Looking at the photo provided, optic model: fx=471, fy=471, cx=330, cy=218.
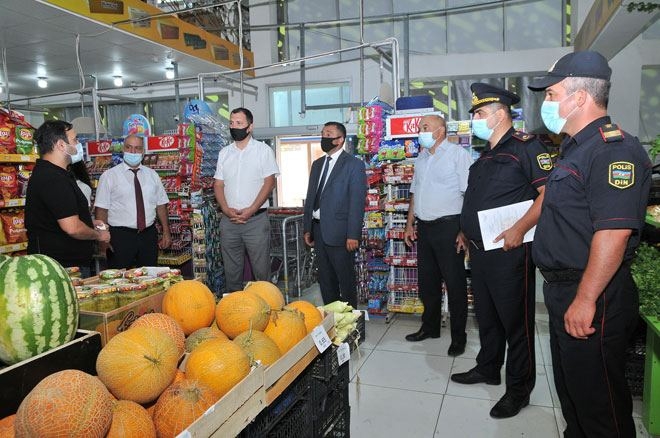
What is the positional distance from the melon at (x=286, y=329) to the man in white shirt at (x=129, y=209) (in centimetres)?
301

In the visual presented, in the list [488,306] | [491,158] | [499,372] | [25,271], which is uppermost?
[491,158]

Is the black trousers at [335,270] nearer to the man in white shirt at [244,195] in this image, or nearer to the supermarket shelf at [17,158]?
the man in white shirt at [244,195]

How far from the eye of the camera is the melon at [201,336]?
57.9 inches

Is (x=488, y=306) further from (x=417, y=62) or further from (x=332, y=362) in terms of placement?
(x=417, y=62)

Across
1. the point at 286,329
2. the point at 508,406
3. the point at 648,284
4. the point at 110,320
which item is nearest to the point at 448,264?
the point at 508,406

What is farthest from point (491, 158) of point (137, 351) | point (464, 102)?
point (464, 102)

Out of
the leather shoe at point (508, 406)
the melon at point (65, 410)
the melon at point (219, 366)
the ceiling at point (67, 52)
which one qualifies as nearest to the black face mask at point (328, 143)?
the leather shoe at point (508, 406)

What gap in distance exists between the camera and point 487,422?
265cm

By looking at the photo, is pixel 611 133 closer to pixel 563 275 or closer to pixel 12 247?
pixel 563 275

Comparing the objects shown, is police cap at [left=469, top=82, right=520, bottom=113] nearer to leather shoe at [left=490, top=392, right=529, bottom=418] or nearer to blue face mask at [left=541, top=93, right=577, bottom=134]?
blue face mask at [left=541, top=93, right=577, bottom=134]

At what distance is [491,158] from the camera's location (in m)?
2.72

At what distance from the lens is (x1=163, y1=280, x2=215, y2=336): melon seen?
1.58 metres

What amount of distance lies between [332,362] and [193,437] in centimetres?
79

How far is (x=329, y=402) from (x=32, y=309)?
40.2 inches
